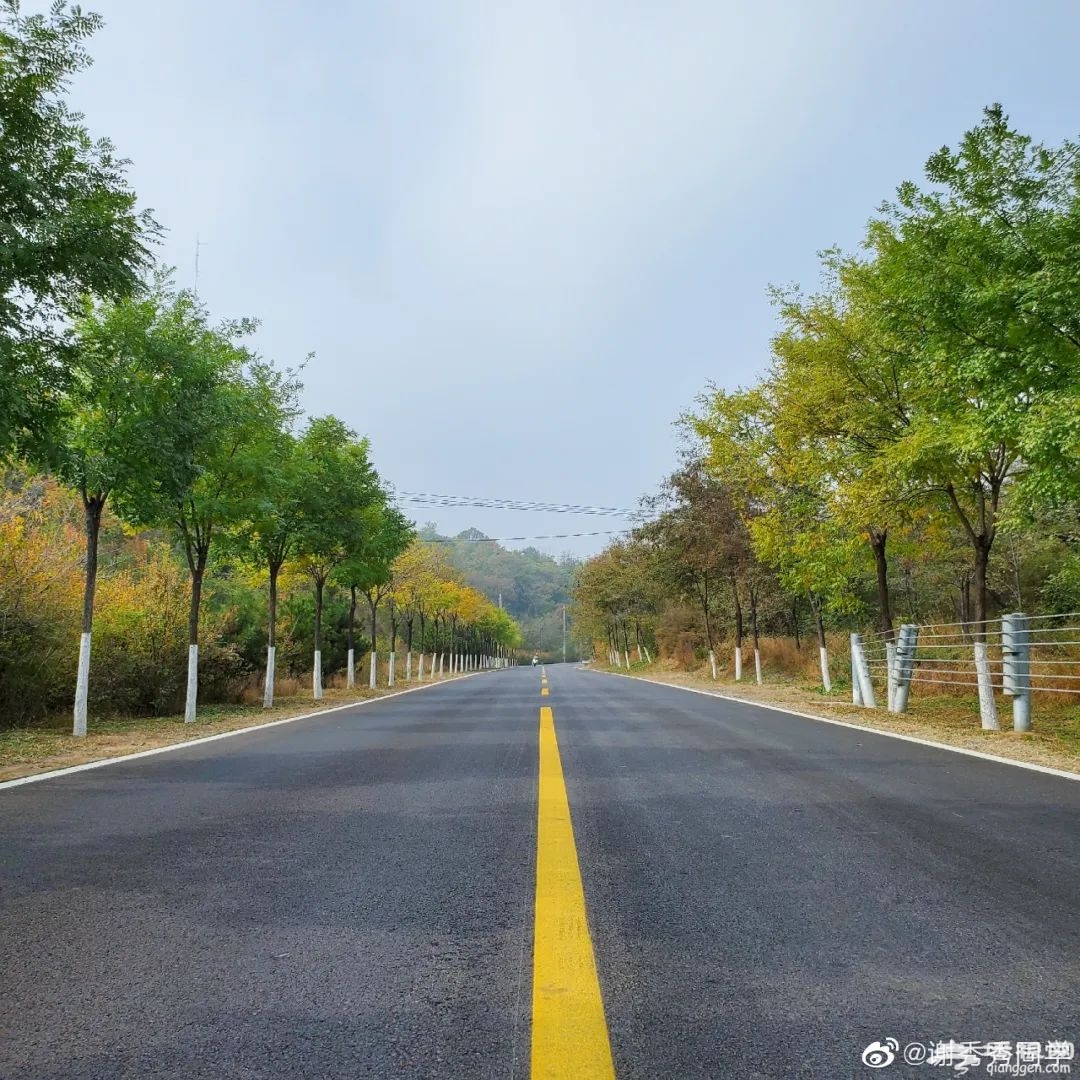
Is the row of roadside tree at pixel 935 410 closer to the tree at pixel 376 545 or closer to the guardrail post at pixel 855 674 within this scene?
the guardrail post at pixel 855 674

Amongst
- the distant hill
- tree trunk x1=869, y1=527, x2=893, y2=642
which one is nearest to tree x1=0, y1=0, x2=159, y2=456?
tree trunk x1=869, y1=527, x2=893, y2=642

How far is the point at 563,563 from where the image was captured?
6186 inches

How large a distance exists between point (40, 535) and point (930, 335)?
1403cm

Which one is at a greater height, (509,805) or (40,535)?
(40,535)

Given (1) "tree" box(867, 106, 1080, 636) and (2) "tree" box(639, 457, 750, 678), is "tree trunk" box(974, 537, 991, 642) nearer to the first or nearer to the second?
(1) "tree" box(867, 106, 1080, 636)

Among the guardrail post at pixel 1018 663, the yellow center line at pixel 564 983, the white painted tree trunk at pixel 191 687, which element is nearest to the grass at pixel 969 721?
the guardrail post at pixel 1018 663

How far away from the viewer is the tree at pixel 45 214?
6.49 meters

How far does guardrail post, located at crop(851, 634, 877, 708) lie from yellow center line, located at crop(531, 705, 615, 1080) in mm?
11627

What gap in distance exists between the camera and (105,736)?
34.1 feet

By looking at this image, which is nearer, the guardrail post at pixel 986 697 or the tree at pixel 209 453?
the guardrail post at pixel 986 697

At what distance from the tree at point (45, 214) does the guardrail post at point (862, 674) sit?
12487 mm

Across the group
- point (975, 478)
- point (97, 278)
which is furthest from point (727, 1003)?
point (975, 478)

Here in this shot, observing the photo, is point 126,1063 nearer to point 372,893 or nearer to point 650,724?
point 372,893

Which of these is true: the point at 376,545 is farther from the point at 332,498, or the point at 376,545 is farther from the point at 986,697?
the point at 986,697
